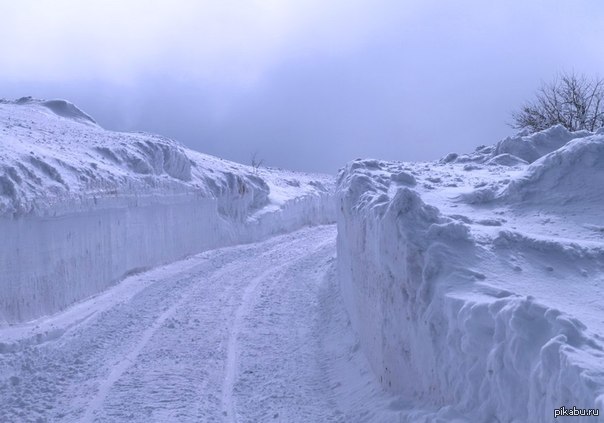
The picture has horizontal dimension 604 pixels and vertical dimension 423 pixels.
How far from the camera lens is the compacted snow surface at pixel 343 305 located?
5.73 meters

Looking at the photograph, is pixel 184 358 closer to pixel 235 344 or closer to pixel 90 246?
pixel 235 344

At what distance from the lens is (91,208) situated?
17.0 metres

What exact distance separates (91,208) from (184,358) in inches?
297

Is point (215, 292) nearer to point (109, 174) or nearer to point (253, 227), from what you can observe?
point (109, 174)

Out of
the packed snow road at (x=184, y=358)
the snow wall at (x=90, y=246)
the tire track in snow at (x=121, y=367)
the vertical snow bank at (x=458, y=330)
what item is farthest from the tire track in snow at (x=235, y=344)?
the snow wall at (x=90, y=246)

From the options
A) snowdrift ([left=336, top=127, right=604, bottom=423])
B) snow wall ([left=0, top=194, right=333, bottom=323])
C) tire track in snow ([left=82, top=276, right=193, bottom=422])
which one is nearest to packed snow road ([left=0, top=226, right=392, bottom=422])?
tire track in snow ([left=82, top=276, right=193, bottom=422])

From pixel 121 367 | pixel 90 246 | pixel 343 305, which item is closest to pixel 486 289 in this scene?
pixel 121 367

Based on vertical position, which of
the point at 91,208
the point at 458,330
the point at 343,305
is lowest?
the point at 343,305

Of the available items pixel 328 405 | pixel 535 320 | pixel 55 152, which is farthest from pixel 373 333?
pixel 55 152

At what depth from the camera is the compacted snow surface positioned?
5.73 meters

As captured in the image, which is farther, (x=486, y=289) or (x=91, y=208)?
(x=91, y=208)

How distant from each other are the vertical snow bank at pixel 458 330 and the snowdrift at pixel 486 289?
1 cm

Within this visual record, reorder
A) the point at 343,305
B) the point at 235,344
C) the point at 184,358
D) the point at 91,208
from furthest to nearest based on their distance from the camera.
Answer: the point at 91,208 → the point at 343,305 → the point at 235,344 → the point at 184,358

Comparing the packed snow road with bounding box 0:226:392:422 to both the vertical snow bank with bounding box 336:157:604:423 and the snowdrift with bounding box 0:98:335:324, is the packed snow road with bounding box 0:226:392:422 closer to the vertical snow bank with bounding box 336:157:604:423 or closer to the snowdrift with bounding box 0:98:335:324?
the snowdrift with bounding box 0:98:335:324
